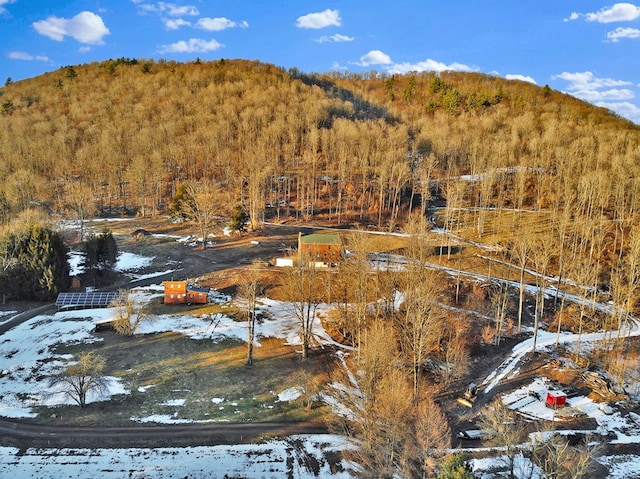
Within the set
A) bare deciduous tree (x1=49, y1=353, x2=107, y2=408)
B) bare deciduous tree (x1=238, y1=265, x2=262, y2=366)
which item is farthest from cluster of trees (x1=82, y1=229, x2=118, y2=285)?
bare deciduous tree (x1=49, y1=353, x2=107, y2=408)

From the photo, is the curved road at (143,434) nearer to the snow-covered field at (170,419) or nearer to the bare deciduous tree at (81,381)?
the snow-covered field at (170,419)

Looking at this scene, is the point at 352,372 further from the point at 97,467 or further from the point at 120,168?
the point at 120,168

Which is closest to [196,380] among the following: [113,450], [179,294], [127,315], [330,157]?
[113,450]

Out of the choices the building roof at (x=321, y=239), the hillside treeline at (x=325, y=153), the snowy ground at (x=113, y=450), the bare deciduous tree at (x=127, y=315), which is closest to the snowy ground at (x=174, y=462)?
the snowy ground at (x=113, y=450)

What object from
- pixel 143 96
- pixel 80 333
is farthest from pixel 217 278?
pixel 143 96

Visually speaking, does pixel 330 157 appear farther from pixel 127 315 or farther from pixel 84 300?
pixel 127 315

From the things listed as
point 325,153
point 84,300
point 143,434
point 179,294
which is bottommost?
point 143,434

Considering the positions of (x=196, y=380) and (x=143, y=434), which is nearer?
(x=143, y=434)
